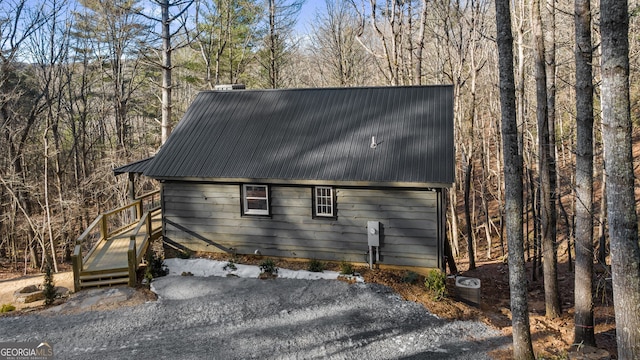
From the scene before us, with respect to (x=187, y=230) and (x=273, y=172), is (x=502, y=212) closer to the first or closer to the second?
(x=273, y=172)

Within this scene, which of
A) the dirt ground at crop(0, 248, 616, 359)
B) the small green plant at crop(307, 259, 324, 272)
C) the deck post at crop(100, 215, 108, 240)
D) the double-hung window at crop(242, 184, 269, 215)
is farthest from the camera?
the deck post at crop(100, 215, 108, 240)

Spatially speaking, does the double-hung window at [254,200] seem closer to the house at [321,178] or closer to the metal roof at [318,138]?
the house at [321,178]

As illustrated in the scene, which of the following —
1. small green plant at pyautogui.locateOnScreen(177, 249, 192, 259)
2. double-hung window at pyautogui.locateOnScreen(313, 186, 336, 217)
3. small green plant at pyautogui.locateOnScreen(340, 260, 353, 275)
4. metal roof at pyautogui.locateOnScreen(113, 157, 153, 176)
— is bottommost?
small green plant at pyautogui.locateOnScreen(340, 260, 353, 275)

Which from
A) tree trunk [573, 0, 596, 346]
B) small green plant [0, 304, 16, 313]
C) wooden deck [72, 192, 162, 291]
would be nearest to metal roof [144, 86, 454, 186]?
wooden deck [72, 192, 162, 291]

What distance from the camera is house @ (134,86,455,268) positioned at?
1031 centimetres

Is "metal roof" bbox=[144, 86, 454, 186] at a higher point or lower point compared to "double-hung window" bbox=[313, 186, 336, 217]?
higher

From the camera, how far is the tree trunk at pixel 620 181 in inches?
198

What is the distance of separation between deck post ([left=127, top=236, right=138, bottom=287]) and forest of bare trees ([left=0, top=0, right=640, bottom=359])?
22.1 ft

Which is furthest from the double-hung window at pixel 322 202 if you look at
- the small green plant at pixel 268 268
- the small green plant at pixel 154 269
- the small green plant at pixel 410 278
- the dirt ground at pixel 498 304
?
the small green plant at pixel 154 269

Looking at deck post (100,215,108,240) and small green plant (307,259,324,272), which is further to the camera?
deck post (100,215,108,240)

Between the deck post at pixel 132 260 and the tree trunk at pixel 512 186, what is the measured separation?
850cm

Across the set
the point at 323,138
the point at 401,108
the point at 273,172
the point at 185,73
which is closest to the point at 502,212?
the point at 401,108

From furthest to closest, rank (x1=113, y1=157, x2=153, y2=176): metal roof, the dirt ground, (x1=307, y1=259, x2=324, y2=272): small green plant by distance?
(x1=113, y1=157, x2=153, y2=176): metal roof → (x1=307, y1=259, x2=324, y2=272): small green plant → the dirt ground

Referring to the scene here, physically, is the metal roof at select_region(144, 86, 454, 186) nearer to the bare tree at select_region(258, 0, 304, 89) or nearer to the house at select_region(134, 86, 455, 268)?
the house at select_region(134, 86, 455, 268)
